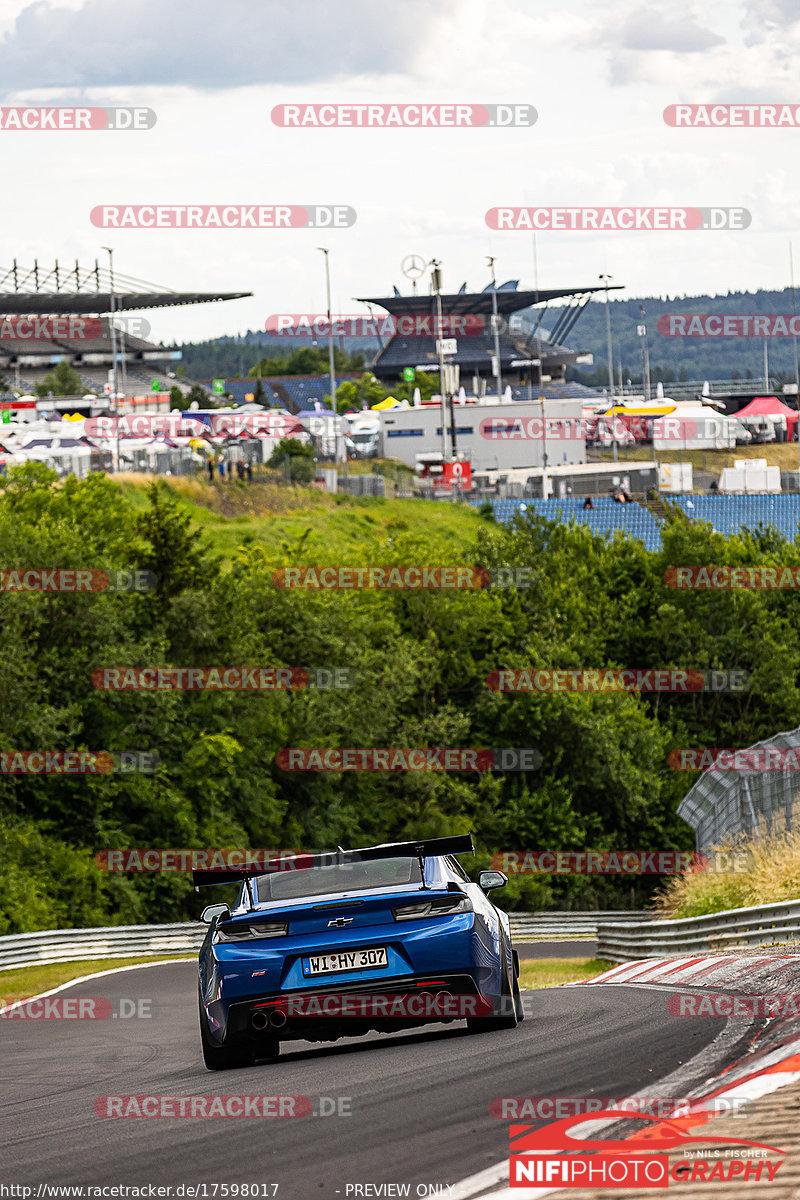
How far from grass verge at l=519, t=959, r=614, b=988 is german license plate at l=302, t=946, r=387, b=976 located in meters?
11.6

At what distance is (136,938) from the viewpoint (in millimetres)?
29688

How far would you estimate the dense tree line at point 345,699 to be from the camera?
37.7 meters

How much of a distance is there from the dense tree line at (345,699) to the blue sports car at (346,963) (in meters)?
24.1

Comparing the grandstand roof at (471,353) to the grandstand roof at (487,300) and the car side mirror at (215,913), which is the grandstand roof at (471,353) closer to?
the grandstand roof at (487,300)

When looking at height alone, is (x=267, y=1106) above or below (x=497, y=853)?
above

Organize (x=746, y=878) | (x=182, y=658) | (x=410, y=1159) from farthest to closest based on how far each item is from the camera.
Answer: (x=182, y=658) → (x=746, y=878) → (x=410, y=1159)

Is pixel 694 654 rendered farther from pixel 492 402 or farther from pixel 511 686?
pixel 492 402

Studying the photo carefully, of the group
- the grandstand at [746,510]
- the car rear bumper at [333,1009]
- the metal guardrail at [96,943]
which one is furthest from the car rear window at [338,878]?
the grandstand at [746,510]

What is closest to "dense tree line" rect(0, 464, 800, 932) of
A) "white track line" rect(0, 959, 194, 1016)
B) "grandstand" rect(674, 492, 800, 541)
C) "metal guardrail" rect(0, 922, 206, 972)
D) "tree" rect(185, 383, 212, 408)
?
"metal guardrail" rect(0, 922, 206, 972)

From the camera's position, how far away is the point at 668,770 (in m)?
51.5

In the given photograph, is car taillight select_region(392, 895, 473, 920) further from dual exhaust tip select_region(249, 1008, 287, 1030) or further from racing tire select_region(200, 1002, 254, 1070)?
racing tire select_region(200, 1002, 254, 1070)

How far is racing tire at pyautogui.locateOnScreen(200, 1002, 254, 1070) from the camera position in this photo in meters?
7.96

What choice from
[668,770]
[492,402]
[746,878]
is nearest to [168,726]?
[668,770]

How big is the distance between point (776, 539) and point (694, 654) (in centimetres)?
847
